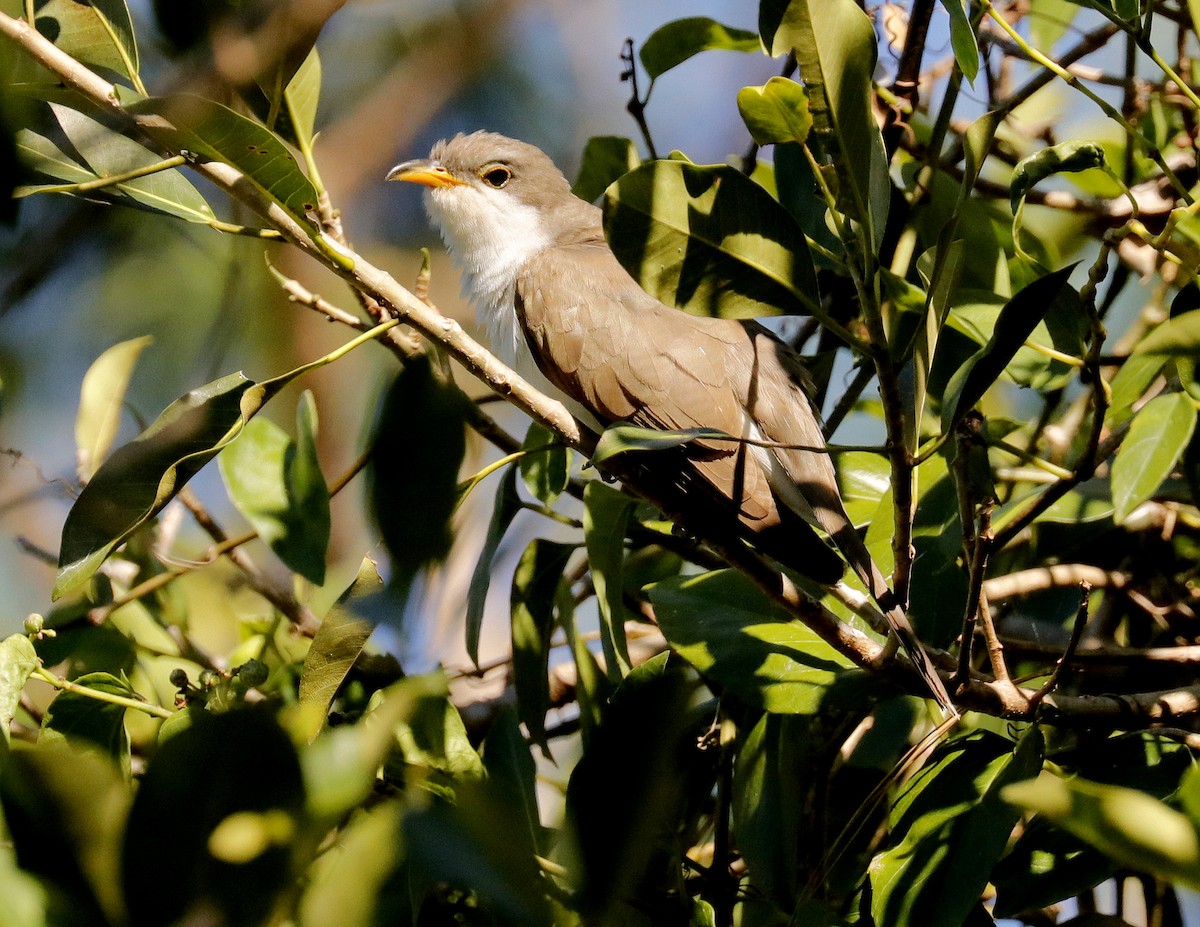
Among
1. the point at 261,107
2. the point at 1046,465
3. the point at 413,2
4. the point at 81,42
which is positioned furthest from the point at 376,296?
the point at 413,2

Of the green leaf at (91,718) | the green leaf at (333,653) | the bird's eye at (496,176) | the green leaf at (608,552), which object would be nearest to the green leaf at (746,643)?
the green leaf at (608,552)

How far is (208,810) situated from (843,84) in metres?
1.23

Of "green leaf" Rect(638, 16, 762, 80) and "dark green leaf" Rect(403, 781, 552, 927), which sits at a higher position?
"green leaf" Rect(638, 16, 762, 80)

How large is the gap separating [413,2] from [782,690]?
5.37 metres

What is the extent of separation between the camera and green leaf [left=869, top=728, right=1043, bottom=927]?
5.50 ft

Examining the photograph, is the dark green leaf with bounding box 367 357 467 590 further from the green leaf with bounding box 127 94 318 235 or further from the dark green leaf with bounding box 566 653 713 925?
the green leaf with bounding box 127 94 318 235

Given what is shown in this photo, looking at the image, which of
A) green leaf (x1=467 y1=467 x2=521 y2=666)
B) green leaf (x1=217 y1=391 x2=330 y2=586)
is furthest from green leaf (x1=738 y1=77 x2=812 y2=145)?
green leaf (x1=217 y1=391 x2=330 y2=586)

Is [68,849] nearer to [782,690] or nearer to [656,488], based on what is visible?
[782,690]

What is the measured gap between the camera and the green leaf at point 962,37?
68.2 inches

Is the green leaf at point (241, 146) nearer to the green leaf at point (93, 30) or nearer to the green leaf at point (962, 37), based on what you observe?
the green leaf at point (93, 30)

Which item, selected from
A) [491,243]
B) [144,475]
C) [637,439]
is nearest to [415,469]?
[637,439]

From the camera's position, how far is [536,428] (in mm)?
2869

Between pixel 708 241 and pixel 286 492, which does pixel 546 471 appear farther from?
pixel 708 241

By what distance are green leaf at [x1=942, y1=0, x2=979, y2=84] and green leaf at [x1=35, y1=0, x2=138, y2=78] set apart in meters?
1.37
